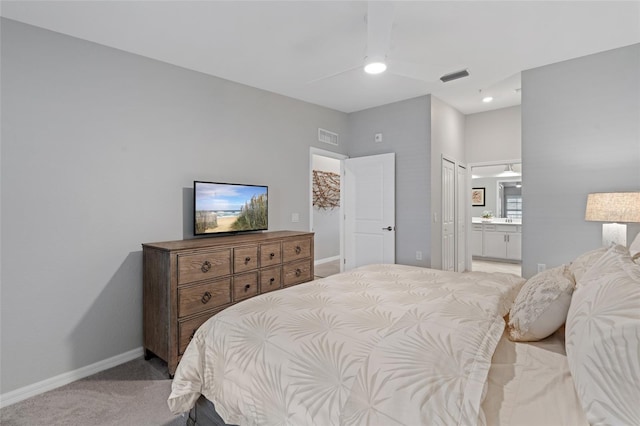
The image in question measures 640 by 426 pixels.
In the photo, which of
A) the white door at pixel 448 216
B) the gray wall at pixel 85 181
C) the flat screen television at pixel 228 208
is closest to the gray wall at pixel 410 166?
the white door at pixel 448 216

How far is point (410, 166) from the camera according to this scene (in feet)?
14.4

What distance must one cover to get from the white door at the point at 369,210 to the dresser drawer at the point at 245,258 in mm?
2192

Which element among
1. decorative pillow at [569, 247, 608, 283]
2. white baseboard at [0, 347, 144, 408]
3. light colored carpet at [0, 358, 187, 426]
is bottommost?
light colored carpet at [0, 358, 187, 426]

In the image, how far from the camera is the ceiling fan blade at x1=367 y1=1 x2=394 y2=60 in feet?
6.20

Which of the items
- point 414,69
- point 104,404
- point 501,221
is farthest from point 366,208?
point 501,221

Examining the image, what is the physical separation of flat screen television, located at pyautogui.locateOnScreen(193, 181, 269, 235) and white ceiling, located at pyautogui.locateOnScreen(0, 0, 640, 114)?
1.24 metres

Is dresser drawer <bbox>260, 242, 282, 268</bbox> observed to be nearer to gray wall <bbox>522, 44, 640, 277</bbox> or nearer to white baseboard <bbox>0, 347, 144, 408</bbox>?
white baseboard <bbox>0, 347, 144, 408</bbox>

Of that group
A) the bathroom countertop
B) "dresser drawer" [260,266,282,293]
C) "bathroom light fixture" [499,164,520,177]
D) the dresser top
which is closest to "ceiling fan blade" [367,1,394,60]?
the dresser top

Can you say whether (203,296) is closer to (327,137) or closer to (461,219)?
(327,137)

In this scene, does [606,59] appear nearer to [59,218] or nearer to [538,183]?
[538,183]

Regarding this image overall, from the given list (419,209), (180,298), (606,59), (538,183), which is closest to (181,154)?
(180,298)

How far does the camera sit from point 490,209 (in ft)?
24.8

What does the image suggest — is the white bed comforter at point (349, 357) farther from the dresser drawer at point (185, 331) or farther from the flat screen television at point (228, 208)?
the flat screen television at point (228, 208)

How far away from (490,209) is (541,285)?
6953 mm
